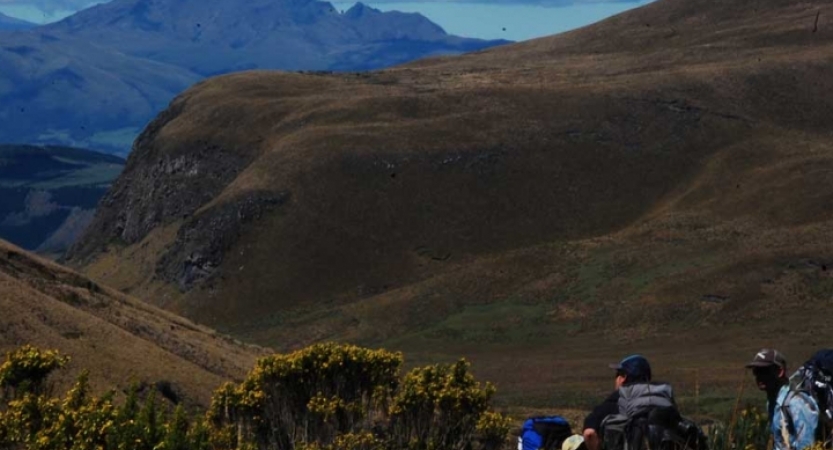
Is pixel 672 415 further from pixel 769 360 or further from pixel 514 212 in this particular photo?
pixel 514 212

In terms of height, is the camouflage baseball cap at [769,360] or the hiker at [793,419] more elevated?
the camouflage baseball cap at [769,360]

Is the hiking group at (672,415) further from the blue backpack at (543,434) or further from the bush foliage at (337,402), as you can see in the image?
the bush foliage at (337,402)

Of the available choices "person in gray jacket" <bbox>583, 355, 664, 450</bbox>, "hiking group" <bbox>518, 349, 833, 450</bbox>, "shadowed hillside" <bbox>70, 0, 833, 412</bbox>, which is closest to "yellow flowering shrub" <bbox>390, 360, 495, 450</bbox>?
"person in gray jacket" <bbox>583, 355, 664, 450</bbox>

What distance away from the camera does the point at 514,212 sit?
9169 centimetres

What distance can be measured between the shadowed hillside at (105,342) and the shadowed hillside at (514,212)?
19509mm

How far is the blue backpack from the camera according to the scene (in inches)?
464

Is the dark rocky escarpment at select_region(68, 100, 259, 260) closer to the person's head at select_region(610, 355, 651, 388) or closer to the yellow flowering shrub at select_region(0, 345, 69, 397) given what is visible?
the yellow flowering shrub at select_region(0, 345, 69, 397)

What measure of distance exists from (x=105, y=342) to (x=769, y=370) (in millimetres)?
20007

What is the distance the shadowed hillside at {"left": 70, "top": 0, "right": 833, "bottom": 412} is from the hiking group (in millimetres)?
38818

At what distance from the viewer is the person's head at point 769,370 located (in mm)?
11133

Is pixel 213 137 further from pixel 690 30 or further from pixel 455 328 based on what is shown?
pixel 690 30

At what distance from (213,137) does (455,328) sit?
5050cm

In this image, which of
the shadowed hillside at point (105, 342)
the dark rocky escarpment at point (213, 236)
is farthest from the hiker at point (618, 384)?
the dark rocky escarpment at point (213, 236)

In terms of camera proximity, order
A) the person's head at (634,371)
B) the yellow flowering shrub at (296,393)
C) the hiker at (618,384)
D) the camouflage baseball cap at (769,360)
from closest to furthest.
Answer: the hiker at (618,384) → the person's head at (634,371) → the camouflage baseball cap at (769,360) → the yellow flowering shrub at (296,393)
